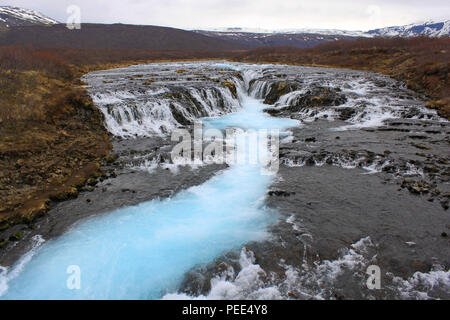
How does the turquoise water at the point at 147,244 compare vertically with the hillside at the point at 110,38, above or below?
below

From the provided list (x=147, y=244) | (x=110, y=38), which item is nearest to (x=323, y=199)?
(x=147, y=244)

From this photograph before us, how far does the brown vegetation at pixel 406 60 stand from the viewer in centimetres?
2331

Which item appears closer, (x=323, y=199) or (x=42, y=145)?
(x=323, y=199)

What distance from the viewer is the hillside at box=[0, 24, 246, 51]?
300ft

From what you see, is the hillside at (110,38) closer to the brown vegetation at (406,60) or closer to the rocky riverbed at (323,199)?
the brown vegetation at (406,60)

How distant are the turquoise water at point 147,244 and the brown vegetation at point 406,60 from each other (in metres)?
16.4

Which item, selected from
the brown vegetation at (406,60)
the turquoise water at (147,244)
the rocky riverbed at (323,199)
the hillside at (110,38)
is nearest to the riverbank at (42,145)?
the rocky riverbed at (323,199)

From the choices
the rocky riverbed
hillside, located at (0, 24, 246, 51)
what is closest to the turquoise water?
the rocky riverbed

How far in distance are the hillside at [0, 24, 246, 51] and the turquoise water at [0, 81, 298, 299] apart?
10368 cm

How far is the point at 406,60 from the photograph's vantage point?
3669cm

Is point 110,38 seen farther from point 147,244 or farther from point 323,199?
point 323,199

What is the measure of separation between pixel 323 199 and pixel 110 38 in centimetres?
12258

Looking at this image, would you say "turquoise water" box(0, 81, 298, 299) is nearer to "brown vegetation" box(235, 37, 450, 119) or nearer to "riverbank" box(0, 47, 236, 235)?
"riverbank" box(0, 47, 236, 235)
